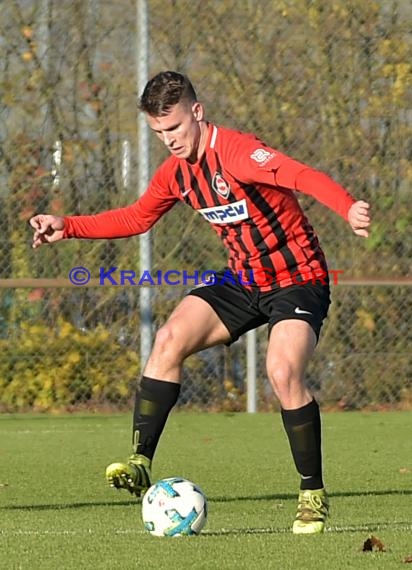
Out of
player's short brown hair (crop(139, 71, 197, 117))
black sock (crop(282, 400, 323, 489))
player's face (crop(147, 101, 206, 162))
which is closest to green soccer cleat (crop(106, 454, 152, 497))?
black sock (crop(282, 400, 323, 489))

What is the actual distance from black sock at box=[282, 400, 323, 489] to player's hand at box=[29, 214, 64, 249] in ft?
4.23

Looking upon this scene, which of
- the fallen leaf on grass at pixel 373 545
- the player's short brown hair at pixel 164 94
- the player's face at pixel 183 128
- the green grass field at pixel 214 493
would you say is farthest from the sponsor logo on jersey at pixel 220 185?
the fallen leaf on grass at pixel 373 545

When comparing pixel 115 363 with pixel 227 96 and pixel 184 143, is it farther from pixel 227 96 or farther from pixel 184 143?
pixel 184 143

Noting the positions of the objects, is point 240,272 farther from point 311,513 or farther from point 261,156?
point 311,513

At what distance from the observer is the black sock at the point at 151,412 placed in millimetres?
6480

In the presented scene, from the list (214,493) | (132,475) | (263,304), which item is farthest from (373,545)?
(214,493)

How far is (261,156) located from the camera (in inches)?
237

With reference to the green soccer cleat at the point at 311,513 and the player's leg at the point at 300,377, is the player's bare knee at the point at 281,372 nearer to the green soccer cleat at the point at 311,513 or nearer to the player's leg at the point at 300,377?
the player's leg at the point at 300,377

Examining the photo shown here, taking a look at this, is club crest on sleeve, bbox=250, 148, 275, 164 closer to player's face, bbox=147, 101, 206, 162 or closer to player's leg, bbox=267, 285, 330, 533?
player's face, bbox=147, 101, 206, 162

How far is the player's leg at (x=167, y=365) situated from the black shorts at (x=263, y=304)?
→ 0.14 feet

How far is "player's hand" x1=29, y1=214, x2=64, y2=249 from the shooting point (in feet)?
21.6

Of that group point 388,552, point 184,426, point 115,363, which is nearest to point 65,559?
point 388,552

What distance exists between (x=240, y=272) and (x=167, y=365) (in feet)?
1.60

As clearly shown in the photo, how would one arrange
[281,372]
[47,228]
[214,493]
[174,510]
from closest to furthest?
[174,510] → [281,372] → [47,228] → [214,493]
